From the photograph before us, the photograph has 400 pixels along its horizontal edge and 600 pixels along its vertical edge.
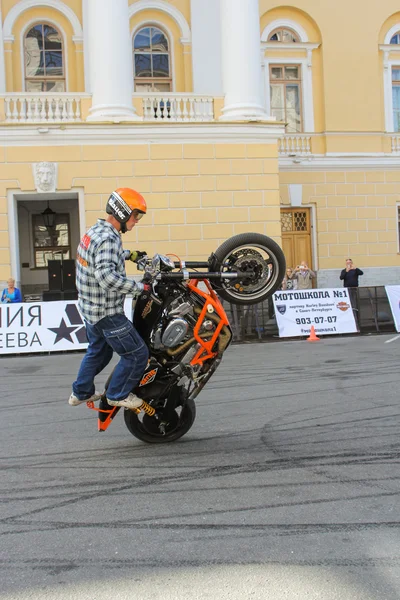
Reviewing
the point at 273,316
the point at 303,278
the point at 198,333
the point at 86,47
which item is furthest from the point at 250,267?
the point at 86,47

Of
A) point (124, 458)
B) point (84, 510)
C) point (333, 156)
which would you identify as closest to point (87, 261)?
point (124, 458)

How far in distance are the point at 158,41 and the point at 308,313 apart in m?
12.1

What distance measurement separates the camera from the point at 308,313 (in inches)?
634

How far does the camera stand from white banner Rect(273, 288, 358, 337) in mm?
15992

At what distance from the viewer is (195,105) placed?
19.7 m

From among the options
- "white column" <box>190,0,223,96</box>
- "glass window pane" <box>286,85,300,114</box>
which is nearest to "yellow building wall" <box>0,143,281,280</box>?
"white column" <box>190,0,223,96</box>

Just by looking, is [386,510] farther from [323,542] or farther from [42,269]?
[42,269]

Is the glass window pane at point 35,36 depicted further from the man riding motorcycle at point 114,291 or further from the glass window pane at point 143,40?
the man riding motorcycle at point 114,291

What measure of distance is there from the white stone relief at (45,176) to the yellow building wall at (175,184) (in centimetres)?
16

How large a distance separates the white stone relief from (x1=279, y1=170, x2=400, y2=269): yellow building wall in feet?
31.1

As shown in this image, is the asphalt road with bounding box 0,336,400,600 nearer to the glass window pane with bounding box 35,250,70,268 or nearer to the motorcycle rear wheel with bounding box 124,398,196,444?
the motorcycle rear wheel with bounding box 124,398,196,444

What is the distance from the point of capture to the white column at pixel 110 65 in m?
18.8

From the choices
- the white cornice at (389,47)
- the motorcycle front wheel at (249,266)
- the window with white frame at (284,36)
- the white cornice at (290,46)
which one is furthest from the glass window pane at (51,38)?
the motorcycle front wheel at (249,266)

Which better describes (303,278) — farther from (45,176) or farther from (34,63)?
(34,63)
